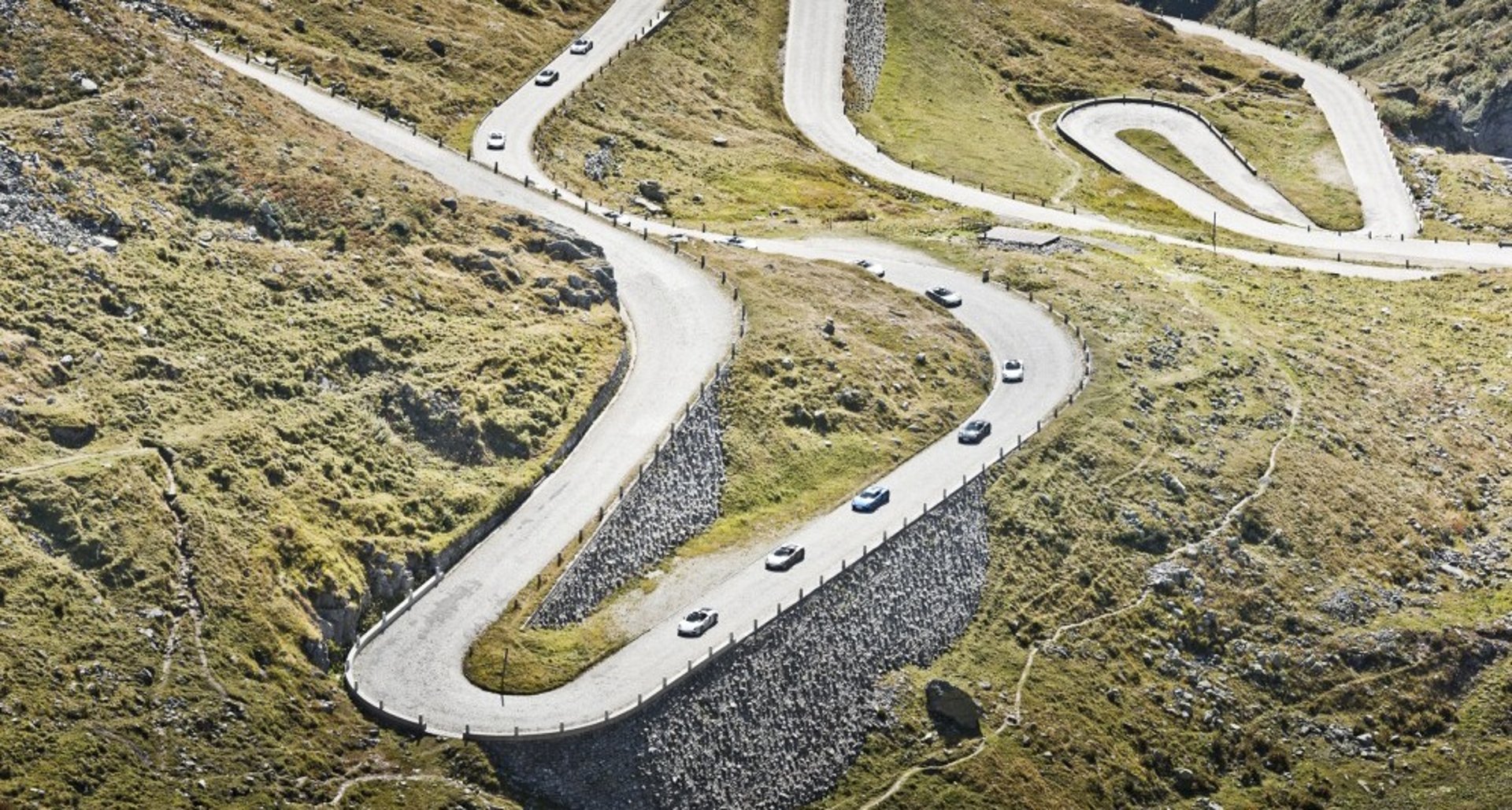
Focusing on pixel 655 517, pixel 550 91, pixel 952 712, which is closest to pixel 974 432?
pixel 655 517

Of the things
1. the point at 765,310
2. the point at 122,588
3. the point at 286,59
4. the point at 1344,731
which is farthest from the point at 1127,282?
the point at 122,588

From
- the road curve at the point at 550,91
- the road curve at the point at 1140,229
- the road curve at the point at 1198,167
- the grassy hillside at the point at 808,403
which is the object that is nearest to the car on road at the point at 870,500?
the grassy hillside at the point at 808,403

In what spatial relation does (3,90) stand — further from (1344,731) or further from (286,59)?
(1344,731)

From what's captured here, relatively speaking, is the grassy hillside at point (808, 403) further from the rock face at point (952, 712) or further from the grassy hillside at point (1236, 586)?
the rock face at point (952, 712)

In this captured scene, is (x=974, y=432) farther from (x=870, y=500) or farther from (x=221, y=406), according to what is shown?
(x=221, y=406)

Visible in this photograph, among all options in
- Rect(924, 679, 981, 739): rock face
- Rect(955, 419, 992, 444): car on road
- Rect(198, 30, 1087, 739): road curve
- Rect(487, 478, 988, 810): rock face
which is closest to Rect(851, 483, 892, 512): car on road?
Rect(198, 30, 1087, 739): road curve

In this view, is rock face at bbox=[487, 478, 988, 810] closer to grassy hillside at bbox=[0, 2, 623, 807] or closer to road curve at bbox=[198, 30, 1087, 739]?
road curve at bbox=[198, 30, 1087, 739]
